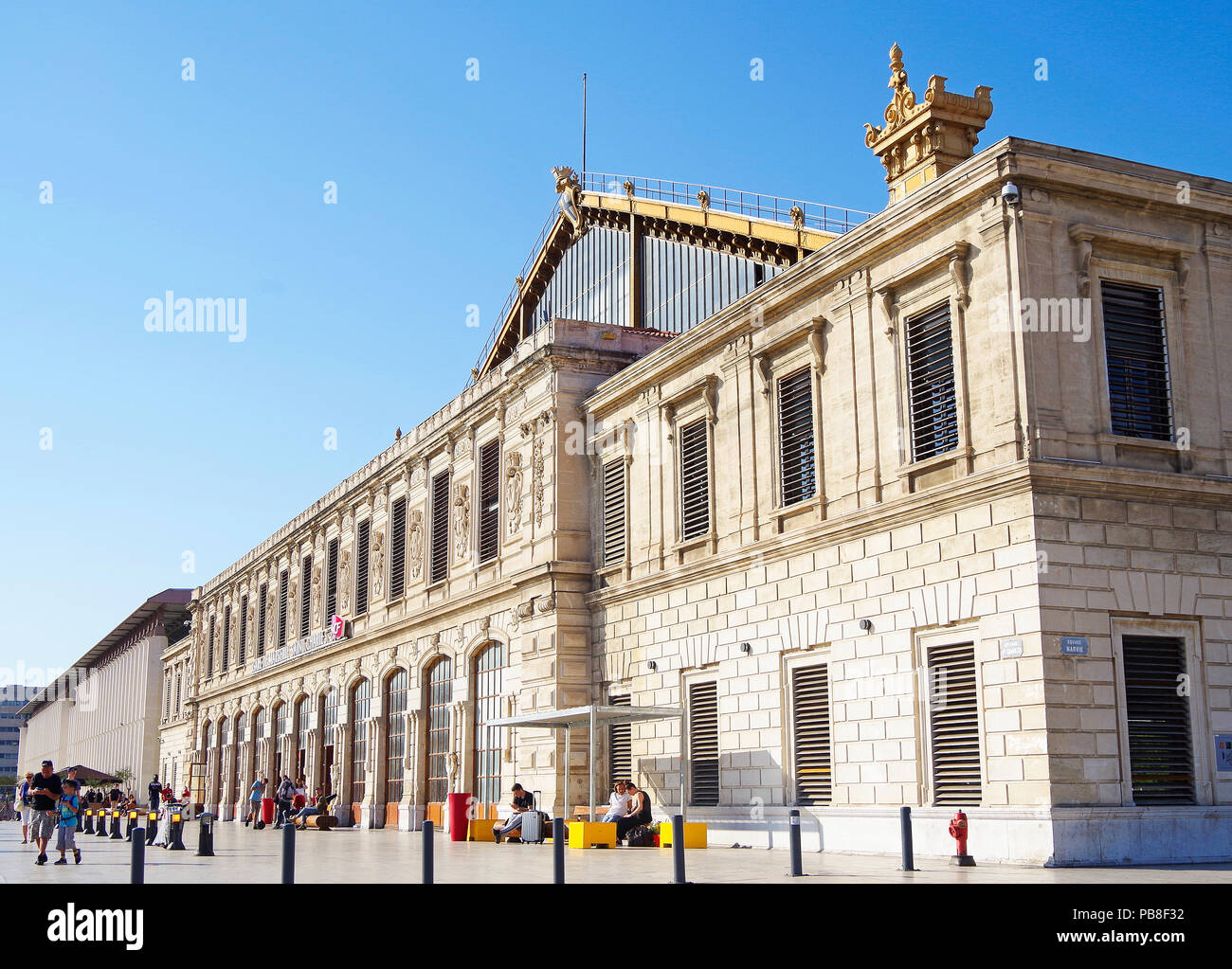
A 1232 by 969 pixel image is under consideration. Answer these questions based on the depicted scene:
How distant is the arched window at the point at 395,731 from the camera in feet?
134

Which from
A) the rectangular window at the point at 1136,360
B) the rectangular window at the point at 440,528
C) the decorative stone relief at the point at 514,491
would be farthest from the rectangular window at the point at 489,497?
the rectangular window at the point at 1136,360

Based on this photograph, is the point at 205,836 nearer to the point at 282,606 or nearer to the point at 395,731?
the point at 395,731

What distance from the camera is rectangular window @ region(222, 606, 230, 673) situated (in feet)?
216

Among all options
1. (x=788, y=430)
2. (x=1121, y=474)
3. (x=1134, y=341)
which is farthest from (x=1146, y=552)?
(x=788, y=430)

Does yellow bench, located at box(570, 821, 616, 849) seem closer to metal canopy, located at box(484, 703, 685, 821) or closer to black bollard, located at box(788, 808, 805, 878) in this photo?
metal canopy, located at box(484, 703, 685, 821)

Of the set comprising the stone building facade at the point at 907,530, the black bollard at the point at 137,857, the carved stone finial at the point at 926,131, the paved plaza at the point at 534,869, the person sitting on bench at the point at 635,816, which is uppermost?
the carved stone finial at the point at 926,131

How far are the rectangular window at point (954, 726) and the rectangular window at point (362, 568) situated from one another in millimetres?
27289

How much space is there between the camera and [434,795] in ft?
125

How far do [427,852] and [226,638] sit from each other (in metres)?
54.4

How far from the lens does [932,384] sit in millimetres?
22344

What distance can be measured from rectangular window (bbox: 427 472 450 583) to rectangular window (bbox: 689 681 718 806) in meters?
12.9

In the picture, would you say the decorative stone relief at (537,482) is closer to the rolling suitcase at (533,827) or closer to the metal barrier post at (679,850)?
the rolling suitcase at (533,827)

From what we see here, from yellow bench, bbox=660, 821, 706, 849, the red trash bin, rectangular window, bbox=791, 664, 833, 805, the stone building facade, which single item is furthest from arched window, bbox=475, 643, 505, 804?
rectangular window, bbox=791, 664, 833, 805

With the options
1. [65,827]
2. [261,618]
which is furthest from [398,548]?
[65,827]
